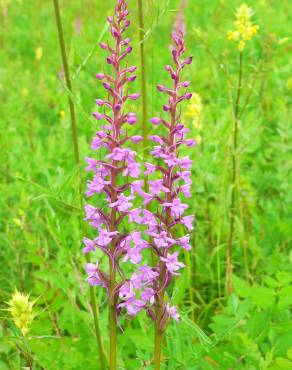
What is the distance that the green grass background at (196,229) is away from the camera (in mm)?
1770

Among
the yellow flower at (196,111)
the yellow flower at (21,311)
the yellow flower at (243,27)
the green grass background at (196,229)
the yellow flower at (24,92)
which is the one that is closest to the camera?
the yellow flower at (21,311)

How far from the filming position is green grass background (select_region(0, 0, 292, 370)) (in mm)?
1770

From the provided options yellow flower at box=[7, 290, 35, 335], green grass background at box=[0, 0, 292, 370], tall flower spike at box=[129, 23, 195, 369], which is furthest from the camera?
green grass background at box=[0, 0, 292, 370]

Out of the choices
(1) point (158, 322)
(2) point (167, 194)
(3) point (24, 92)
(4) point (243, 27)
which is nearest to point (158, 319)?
(1) point (158, 322)

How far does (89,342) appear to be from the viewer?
2.06 m

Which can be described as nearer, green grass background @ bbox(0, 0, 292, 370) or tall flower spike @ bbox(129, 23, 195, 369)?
tall flower spike @ bbox(129, 23, 195, 369)

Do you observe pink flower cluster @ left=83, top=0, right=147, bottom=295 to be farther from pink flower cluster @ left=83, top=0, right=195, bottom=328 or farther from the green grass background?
the green grass background

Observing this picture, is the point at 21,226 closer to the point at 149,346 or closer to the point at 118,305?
the point at 149,346

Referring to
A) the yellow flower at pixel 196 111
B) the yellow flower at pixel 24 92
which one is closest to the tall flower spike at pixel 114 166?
the yellow flower at pixel 196 111

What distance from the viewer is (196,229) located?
3.01 meters

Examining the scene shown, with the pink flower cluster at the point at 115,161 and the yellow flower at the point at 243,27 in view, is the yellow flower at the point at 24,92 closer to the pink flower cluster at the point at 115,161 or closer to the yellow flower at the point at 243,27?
the yellow flower at the point at 243,27

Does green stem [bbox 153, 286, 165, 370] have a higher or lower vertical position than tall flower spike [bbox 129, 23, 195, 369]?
lower

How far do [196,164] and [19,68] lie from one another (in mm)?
3066

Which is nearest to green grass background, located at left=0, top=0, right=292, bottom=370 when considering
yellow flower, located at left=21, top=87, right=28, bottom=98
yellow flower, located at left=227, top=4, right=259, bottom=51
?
yellow flower, located at left=21, top=87, right=28, bottom=98
